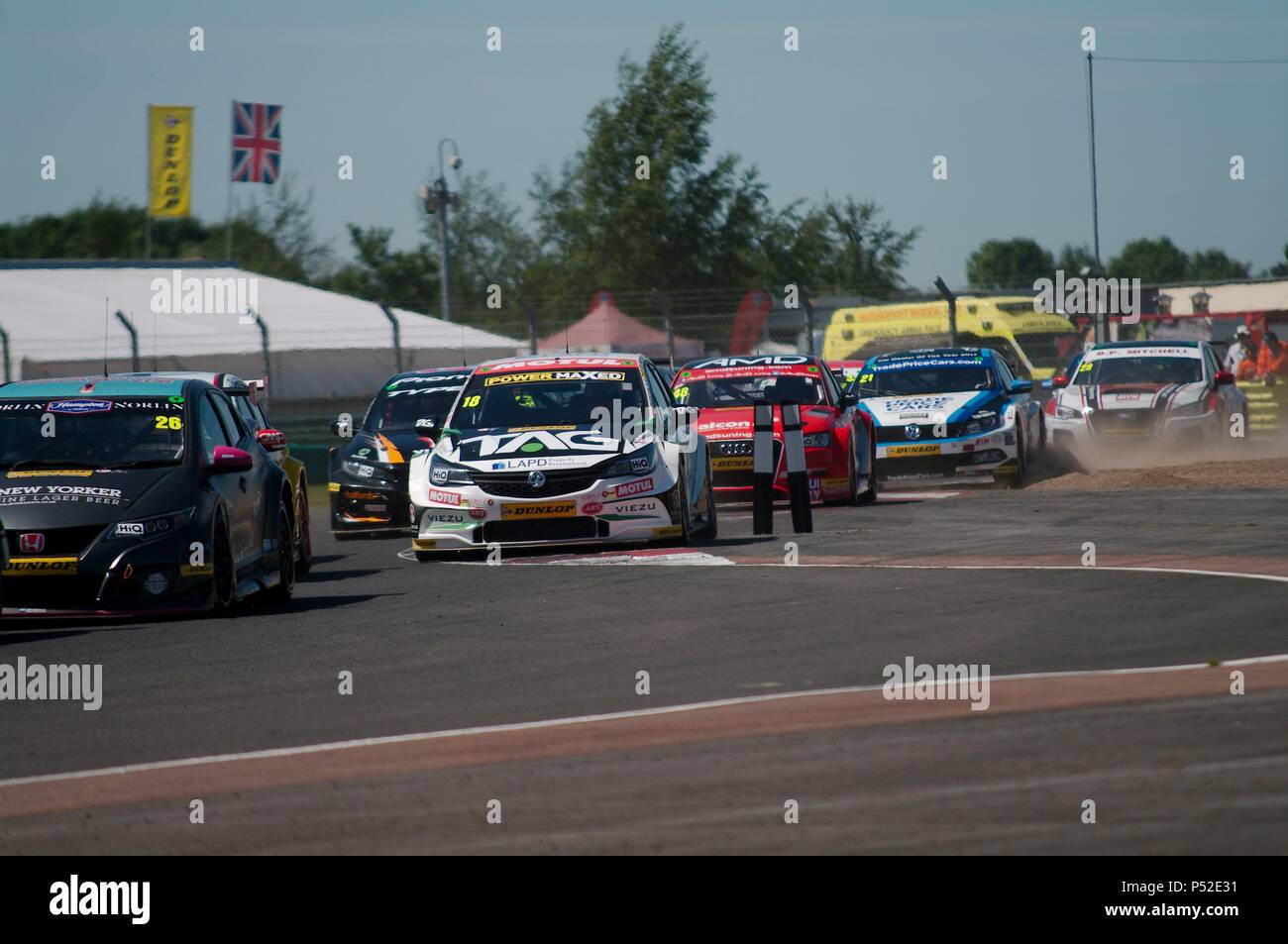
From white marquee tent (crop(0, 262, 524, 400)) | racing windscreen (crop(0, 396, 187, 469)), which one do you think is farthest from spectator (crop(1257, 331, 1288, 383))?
racing windscreen (crop(0, 396, 187, 469))

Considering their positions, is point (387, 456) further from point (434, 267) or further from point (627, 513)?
point (434, 267)

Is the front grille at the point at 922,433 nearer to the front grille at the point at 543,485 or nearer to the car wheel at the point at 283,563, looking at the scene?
the front grille at the point at 543,485

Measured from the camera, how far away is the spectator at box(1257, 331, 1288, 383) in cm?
3161

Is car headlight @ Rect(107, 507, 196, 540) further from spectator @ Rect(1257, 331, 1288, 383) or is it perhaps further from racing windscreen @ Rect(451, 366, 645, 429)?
spectator @ Rect(1257, 331, 1288, 383)

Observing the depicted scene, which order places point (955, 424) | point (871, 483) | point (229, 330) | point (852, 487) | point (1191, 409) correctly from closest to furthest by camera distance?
1. point (852, 487)
2. point (871, 483)
3. point (955, 424)
4. point (1191, 409)
5. point (229, 330)

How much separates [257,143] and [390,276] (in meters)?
30.9

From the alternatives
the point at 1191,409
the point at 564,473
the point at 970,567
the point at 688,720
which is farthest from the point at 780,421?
the point at 688,720

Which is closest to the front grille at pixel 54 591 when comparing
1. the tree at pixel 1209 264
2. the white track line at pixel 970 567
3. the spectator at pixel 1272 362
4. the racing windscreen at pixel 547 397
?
the white track line at pixel 970 567

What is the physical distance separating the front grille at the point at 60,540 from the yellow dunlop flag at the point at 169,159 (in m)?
40.9

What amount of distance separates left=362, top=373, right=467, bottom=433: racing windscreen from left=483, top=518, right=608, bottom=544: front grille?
5.00 meters

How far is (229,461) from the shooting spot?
10898 mm

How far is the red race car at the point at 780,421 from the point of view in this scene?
1862 cm

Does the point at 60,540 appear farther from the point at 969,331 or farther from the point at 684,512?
the point at 969,331
